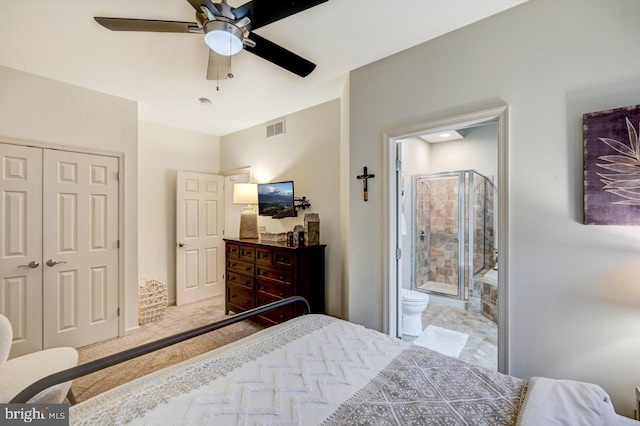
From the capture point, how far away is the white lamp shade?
3.90 m

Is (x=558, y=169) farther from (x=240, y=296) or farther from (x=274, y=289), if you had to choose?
(x=240, y=296)

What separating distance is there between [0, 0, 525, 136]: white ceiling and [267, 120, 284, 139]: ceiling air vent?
0.57 metres

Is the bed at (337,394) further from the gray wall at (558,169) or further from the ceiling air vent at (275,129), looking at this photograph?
the ceiling air vent at (275,129)

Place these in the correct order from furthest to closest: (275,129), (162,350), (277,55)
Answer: (275,129)
(162,350)
(277,55)

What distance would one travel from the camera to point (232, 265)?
3.69 metres

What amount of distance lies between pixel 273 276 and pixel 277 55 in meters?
2.21

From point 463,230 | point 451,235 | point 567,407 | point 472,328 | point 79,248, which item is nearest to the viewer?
point 567,407

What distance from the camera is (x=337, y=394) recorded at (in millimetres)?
1062

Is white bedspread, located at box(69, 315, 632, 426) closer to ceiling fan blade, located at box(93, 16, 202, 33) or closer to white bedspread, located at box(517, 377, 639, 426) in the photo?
white bedspread, located at box(517, 377, 639, 426)

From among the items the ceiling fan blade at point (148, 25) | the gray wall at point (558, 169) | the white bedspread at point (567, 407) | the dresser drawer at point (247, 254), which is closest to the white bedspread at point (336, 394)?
the white bedspread at point (567, 407)

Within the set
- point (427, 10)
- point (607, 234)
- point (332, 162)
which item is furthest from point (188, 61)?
point (607, 234)

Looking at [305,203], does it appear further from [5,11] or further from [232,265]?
[5,11]

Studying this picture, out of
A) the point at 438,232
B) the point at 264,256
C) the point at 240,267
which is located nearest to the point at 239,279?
the point at 240,267

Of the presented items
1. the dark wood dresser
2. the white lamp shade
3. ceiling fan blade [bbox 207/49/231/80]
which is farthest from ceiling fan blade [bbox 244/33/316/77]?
the white lamp shade
